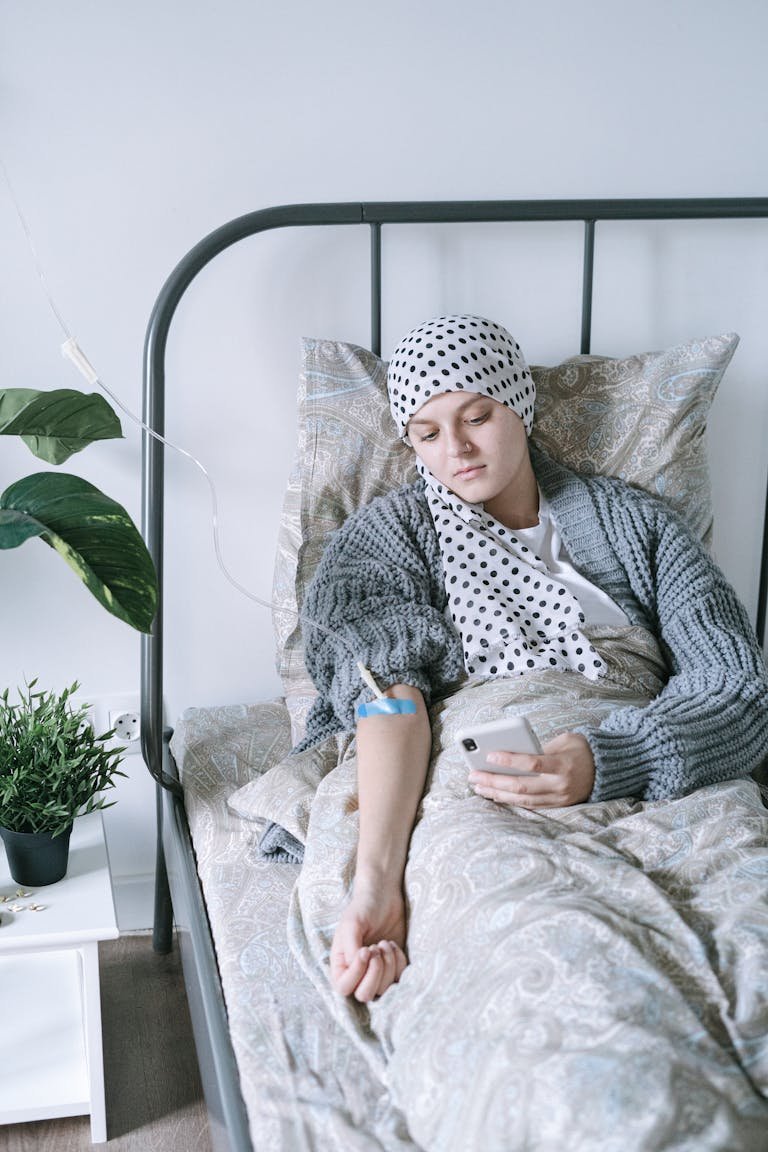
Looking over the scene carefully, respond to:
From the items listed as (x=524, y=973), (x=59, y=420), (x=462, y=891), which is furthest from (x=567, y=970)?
(x=59, y=420)

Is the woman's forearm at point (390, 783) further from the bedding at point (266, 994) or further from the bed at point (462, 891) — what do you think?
the bedding at point (266, 994)

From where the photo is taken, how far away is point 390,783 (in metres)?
1.26

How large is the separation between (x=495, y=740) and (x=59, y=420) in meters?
0.67

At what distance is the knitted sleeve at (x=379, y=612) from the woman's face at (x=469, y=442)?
79 millimetres

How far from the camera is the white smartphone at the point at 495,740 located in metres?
1.19

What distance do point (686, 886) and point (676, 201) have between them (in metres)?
1.07

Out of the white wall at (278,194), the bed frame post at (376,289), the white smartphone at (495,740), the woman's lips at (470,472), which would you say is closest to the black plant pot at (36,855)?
the white wall at (278,194)

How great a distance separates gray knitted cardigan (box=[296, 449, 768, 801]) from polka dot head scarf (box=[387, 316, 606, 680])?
30 mm

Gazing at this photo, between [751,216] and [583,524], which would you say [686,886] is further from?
[751,216]

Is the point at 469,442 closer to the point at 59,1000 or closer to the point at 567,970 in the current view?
the point at 567,970

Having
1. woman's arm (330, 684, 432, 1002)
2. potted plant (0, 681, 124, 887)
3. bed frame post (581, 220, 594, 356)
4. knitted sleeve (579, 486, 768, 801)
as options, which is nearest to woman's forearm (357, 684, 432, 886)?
woman's arm (330, 684, 432, 1002)

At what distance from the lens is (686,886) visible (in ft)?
3.45

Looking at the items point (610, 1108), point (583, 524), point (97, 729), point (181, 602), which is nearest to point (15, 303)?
point (181, 602)

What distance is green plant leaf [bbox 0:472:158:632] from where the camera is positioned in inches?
48.9
